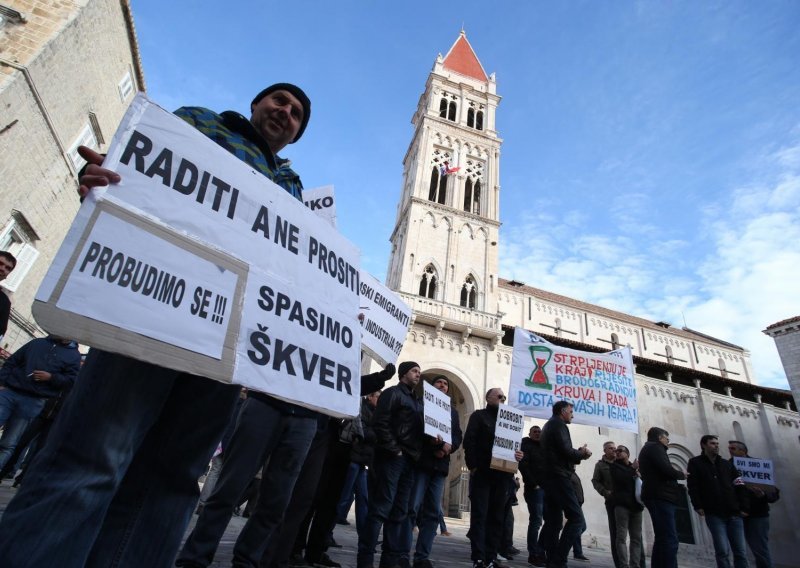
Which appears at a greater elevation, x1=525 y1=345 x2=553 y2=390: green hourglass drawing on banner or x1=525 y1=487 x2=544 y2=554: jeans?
x1=525 y1=345 x2=553 y2=390: green hourglass drawing on banner

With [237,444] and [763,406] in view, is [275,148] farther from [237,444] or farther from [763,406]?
[763,406]

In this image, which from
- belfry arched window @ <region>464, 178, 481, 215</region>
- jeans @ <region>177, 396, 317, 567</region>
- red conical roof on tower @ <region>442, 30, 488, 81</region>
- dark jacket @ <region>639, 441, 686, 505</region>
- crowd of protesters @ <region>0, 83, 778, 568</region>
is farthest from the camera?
red conical roof on tower @ <region>442, 30, 488, 81</region>

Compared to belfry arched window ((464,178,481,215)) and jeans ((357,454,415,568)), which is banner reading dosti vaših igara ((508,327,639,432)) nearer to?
jeans ((357,454,415,568))

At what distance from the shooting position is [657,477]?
18.9 ft

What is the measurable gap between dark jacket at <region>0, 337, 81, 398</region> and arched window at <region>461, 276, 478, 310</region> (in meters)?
19.0

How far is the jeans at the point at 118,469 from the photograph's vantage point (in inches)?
49.6

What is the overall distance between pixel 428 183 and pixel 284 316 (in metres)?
24.7

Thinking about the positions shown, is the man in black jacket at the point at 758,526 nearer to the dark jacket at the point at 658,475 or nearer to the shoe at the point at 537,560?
the dark jacket at the point at 658,475

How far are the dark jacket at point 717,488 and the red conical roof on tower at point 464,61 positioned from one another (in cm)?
3304

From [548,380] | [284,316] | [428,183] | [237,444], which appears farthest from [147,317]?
[428,183]

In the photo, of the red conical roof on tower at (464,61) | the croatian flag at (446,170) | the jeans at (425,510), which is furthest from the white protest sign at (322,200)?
the red conical roof on tower at (464,61)

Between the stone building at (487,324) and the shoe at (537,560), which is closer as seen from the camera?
the shoe at (537,560)

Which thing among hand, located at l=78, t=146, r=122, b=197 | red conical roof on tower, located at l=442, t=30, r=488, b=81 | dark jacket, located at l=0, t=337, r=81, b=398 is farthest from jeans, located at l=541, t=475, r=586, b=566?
red conical roof on tower, located at l=442, t=30, r=488, b=81

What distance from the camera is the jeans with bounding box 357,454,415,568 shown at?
13.7ft
